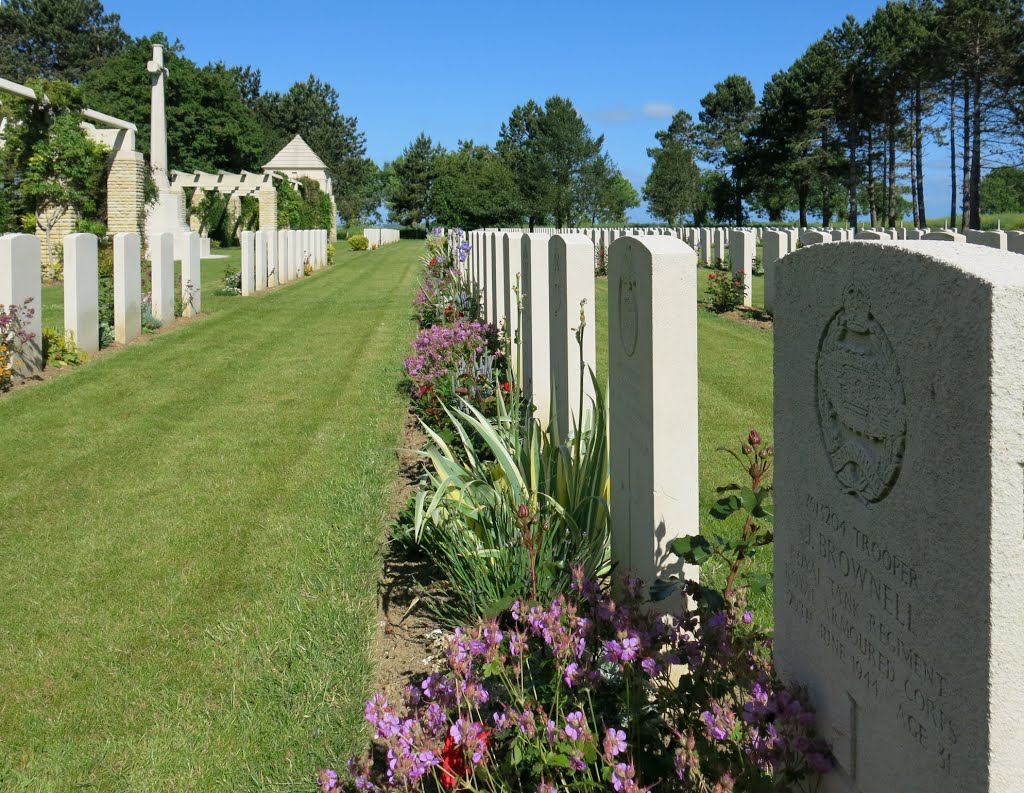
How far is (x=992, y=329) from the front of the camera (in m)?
1.38

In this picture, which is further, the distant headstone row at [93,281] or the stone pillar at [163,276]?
the stone pillar at [163,276]

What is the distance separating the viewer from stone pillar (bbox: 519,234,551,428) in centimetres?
544

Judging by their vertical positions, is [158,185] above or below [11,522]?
above

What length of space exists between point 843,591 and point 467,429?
13.7 ft

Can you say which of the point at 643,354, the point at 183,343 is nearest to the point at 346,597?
the point at 643,354

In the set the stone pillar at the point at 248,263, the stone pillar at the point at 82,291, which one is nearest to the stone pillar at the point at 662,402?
the stone pillar at the point at 82,291

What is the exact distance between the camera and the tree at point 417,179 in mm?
78750

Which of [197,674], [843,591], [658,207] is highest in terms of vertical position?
[658,207]

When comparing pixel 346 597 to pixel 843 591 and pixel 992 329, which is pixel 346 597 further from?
pixel 992 329

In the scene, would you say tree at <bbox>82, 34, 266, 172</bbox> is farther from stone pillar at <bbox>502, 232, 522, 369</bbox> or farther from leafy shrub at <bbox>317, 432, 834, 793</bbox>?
leafy shrub at <bbox>317, 432, 834, 793</bbox>

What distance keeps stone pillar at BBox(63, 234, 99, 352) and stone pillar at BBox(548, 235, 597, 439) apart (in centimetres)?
693

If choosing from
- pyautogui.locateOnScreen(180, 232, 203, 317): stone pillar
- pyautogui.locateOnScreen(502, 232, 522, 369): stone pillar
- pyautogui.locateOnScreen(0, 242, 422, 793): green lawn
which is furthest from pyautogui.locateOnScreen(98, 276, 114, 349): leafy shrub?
pyautogui.locateOnScreen(502, 232, 522, 369): stone pillar

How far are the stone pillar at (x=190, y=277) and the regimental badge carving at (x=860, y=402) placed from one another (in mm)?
13612

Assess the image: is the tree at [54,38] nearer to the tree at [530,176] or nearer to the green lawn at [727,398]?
the tree at [530,176]
